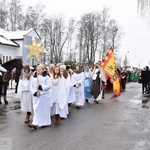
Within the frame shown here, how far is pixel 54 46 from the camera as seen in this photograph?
71.9 meters

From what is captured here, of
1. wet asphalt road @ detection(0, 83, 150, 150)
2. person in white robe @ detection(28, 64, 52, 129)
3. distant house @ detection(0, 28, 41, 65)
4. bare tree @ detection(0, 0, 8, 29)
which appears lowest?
wet asphalt road @ detection(0, 83, 150, 150)

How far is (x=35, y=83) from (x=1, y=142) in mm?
1964

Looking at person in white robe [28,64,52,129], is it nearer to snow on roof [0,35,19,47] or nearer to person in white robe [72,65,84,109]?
person in white robe [72,65,84,109]

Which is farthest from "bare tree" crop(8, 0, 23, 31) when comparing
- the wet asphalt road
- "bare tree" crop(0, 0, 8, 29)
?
the wet asphalt road

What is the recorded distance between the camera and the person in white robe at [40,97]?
7.66m

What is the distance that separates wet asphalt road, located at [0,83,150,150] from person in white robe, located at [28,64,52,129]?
0.78 ft

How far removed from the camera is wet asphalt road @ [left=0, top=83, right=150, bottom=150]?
6.16 meters

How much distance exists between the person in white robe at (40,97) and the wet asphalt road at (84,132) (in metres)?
0.24

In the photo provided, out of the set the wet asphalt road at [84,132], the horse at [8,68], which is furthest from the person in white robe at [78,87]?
the horse at [8,68]

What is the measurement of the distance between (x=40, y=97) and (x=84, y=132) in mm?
1487

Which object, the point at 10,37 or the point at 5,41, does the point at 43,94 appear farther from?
the point at 10,37

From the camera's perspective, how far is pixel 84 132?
7.38 meters

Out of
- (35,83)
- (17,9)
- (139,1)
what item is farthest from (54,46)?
(35,83)

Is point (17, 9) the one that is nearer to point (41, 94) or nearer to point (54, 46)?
point (54, 46)
